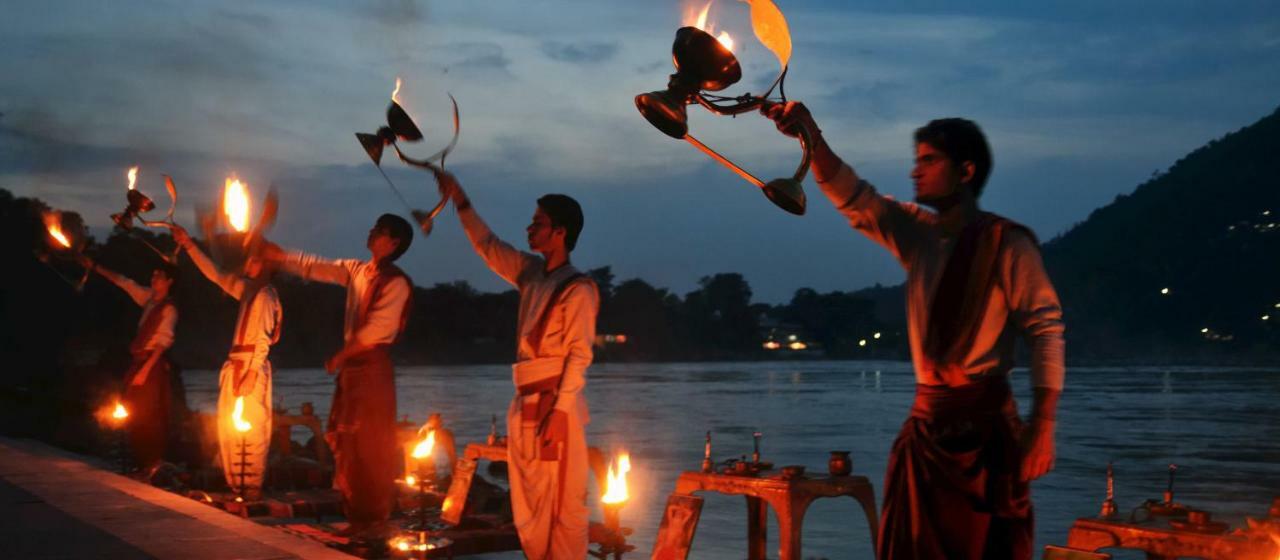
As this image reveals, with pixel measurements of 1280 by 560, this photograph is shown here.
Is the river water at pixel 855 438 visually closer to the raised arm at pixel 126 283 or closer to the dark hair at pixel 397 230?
the dark hair at pixel 397 230

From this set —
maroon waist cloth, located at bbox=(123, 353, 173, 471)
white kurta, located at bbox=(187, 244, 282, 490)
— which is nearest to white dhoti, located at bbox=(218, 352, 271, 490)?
white kurta, located at bbox=(187, 244, 282, 490)

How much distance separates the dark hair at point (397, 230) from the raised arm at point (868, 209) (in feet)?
12.5

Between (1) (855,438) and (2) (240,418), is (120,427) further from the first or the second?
(1) (855,438)

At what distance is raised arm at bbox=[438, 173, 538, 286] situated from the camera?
18.4 feet

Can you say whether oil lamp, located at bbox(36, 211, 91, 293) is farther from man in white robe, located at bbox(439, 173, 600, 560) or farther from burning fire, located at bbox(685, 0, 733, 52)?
burning fire, located at bbox(685, 0, 733, 52)

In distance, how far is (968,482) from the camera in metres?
3.33

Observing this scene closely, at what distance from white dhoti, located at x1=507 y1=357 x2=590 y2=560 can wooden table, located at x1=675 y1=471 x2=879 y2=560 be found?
591 mm

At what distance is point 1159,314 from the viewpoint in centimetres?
11144

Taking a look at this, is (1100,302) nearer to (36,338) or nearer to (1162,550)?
(36,338)

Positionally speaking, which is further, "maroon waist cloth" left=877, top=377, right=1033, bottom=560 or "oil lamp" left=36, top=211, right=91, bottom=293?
"oil lamp" left=36, top=211, right=91, bottom=293

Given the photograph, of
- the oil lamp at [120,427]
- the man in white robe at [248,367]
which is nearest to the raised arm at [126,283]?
the oil lamp at [120,427]

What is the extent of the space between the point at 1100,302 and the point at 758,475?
372ft

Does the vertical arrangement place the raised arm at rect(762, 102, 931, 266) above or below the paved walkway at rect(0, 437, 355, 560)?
above

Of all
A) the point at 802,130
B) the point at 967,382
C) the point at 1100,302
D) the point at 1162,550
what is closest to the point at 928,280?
the point at 967,382
